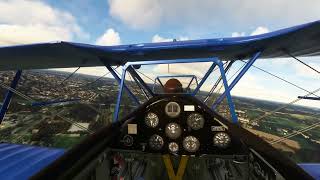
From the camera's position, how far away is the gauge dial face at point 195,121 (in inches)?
139

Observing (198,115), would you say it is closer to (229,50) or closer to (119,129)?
(119,129)

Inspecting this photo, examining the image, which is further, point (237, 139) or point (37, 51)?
point (37, 51)

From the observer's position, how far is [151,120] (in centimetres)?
361

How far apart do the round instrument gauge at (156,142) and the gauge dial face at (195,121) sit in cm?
49

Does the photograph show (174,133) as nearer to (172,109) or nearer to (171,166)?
(172,109)

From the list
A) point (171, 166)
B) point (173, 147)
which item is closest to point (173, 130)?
point (173, 147)

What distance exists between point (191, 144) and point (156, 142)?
1.65ft

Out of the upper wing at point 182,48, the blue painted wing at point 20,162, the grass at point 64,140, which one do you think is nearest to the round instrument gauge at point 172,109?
the upper wing at point 182,48

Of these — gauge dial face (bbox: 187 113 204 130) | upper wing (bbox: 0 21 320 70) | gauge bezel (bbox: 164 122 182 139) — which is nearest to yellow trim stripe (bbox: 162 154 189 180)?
gauge bezel (bbox: 164 122 182 139)

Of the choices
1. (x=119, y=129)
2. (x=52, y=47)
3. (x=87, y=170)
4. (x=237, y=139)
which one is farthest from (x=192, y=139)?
(x=52, y=47)

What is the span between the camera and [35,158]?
347 centimetres

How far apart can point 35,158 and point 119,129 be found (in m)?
1.37

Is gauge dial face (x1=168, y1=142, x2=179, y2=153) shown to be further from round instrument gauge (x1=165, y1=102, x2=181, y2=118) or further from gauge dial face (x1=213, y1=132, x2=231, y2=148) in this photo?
gauge dial face (x1=213, y1=132, x2=231, y2=148)

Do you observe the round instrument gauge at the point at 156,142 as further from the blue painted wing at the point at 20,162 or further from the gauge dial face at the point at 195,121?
the blue painted wing at the point at 20,162
